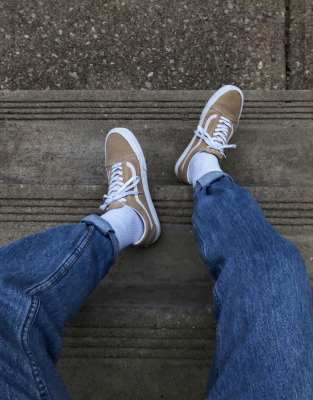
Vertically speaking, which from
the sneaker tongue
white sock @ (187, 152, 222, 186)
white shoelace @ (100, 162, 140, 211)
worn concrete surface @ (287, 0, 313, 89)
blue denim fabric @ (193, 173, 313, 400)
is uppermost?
worn concrete surface @ (287, 0, 313, 89)

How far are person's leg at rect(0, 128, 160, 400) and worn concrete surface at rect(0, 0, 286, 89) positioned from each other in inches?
21.4

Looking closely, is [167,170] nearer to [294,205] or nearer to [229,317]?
[294,205]

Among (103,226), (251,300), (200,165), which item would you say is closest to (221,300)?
(251,300)

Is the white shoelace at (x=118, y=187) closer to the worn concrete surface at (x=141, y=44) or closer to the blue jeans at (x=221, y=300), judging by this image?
the blue jeans at (x=221, y=300)

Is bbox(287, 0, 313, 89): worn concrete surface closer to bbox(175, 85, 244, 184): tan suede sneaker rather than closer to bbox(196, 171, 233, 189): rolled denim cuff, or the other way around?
bbox(175, 85, 244, 184): tan suede sneaker

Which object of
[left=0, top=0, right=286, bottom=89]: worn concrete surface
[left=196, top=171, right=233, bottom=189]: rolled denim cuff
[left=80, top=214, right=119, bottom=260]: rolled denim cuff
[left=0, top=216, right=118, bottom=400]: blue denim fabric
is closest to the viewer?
[left=0, top=216, right=118, bottom=400]: blue denim fabric

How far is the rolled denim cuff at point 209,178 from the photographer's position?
4.40 feet

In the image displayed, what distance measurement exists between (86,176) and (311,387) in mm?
967

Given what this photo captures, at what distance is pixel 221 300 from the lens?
44.1 inches

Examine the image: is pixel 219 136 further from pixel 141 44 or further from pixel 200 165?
pixel 141 44

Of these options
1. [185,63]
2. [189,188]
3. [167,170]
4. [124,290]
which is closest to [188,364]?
[124,290]

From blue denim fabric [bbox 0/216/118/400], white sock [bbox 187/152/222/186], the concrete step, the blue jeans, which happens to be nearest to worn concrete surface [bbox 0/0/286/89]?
the concrete step

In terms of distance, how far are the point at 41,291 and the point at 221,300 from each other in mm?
423

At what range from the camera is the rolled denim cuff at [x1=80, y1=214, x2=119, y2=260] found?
1.22 m
